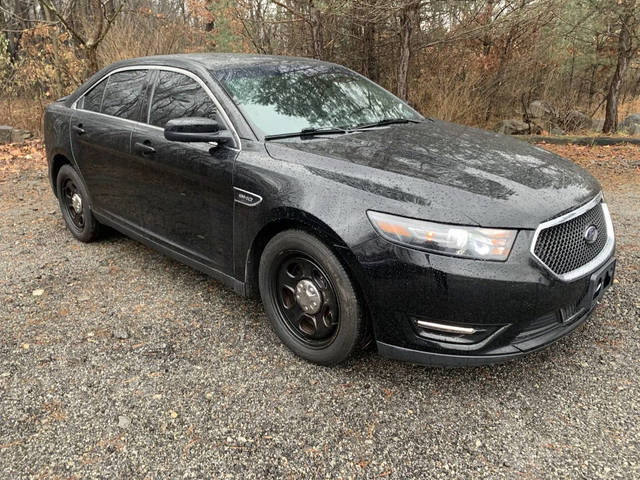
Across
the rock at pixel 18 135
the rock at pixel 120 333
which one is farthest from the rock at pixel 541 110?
the rock at pixel 120 333

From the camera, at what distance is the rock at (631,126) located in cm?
1132

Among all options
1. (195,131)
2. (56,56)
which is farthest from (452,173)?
(56,56)

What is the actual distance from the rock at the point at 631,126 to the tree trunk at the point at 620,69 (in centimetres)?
32

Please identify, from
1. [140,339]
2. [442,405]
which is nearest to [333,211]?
[442,405]

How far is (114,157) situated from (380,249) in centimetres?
254

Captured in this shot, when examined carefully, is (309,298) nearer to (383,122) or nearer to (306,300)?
(306,300)

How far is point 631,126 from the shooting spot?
11.5 meters

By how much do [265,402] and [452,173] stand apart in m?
1.49

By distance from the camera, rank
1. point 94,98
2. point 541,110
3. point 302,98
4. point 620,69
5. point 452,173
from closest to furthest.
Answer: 1. point 452,173
2. point 302,98
3. point 94,98
4. point 620,69
5. point 541,110

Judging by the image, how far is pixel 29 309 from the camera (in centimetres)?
348

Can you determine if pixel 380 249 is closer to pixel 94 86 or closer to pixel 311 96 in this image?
pixel 311 96

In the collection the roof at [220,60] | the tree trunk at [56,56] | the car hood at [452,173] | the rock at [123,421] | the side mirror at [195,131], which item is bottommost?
the rock at [123,421]

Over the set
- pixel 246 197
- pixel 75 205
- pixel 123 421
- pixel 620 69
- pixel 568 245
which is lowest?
pixel 123 421

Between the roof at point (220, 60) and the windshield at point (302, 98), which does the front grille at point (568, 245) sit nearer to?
the windshield at point (302, 98)
